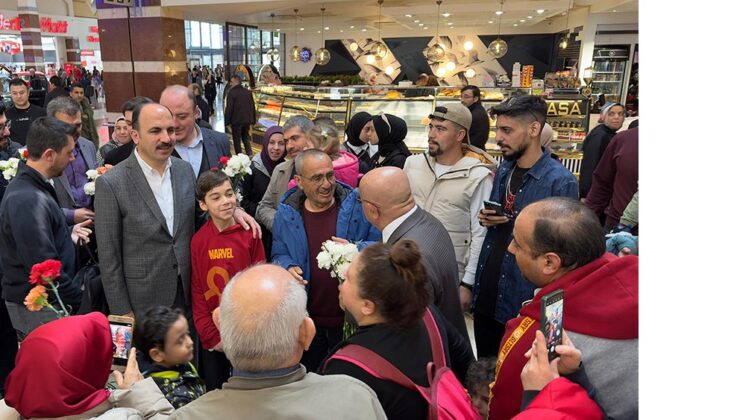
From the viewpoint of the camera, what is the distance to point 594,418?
1143mm

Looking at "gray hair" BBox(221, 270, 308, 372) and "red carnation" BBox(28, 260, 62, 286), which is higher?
"gray hair" BBox(221, 270, 308, 372)

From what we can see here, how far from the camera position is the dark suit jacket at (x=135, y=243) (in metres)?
2.44

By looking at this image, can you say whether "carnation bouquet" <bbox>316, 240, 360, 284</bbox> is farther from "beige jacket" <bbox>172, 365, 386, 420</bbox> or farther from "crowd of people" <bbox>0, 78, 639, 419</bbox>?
"beige jacket" <bbox>172, 365, 386, 420</bbox>

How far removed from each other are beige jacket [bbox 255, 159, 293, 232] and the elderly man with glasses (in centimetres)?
49

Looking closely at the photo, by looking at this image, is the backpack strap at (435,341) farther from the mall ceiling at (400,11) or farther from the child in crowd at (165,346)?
the mall ceiling at (400,11)

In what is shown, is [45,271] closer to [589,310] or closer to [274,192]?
[274,192]

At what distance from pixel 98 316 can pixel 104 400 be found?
12.5 inches

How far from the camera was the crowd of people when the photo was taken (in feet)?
4.10

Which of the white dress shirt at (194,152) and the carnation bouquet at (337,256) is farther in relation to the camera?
the white dress shirt at (194,152)

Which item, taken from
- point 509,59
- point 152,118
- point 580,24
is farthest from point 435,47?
point 152,118

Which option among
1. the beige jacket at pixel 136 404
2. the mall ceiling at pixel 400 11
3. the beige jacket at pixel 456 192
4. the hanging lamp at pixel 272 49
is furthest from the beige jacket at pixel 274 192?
the hanging lamp at pixel 272 49

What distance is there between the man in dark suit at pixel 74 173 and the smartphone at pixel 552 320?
2.85 metres

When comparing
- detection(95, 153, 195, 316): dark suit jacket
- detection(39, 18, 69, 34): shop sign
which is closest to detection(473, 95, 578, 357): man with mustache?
detection(95, 153, 195, 316): dark suit jacket

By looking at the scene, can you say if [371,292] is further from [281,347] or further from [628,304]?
[628,304]
